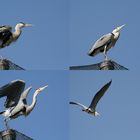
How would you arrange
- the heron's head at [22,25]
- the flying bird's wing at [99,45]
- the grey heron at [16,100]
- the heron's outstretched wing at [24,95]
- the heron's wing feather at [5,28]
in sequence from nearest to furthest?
the grey heron at [16,100] → the heron's wing feather at [5,28] → the heron's outstretched wing at [24,95] → the flying bird's wing at [99,45] → the heron's head at [22,25]

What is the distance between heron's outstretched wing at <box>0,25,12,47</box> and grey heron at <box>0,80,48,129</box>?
74 centimetres

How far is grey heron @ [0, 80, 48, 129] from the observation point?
13039 millimetres

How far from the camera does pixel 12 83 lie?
13.3 meters

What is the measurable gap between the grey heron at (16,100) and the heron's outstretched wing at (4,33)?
74 cm

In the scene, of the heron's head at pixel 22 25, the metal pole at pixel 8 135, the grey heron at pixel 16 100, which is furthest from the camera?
the heron's head at pixel 22 25

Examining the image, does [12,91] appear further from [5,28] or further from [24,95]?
[5,28]

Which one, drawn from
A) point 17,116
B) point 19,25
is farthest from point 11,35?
point 17,116

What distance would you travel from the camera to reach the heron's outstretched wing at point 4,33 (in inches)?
520

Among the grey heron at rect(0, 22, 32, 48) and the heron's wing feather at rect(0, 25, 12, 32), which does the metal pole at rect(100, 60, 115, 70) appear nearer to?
the grey heron at rect(0, 22, 32, 48)

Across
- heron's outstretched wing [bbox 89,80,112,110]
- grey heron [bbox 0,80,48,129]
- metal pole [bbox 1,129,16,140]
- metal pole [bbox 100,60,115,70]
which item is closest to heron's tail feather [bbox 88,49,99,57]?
metal pole [bbox 100,60,115,70]

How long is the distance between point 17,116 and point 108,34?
2318 millimetres

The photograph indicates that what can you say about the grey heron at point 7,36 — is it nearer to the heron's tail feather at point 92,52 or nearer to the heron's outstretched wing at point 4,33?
the heron's outstretched wing at point 4,33

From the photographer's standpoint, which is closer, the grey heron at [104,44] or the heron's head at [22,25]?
the grey heron at [104,44]

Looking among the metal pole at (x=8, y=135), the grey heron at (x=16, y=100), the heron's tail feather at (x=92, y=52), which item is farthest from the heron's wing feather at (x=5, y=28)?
→ the metal pole at (x=8, y=135)
